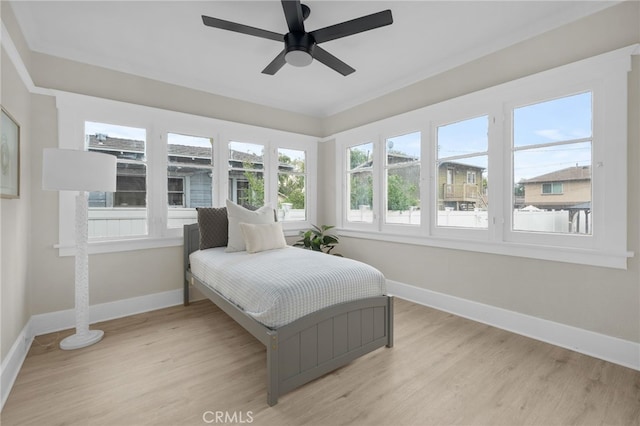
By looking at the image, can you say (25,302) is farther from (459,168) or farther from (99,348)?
(459,168)

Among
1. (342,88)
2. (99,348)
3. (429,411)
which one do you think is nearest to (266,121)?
(342,88)

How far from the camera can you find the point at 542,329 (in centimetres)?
244

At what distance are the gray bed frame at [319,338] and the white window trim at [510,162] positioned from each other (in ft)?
4.34

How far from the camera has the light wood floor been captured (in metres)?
1.59

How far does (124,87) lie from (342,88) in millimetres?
2481

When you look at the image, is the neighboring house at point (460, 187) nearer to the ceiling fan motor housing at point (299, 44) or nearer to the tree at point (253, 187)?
the ceiling fan motor housing at point (299, 44)

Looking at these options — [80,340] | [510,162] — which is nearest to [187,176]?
[80,340]

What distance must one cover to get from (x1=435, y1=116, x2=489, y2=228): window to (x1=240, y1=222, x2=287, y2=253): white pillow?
1813mm

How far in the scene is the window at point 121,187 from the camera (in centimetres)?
290

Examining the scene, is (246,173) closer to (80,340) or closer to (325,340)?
(80,340)

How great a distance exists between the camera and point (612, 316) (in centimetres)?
212

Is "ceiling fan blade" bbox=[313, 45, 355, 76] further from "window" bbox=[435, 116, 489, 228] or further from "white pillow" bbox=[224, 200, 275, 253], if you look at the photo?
"white pillow" bbox=[224, 200, 275, 253]

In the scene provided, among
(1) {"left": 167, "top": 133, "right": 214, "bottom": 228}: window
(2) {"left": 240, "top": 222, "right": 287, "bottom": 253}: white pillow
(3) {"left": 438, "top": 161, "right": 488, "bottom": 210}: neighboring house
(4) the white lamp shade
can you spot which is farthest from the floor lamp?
(3) {"left": 438, "top": 161, "right": 488, "bottom": 210}: neighboring house

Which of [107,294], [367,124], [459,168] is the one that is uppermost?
[367,124]
